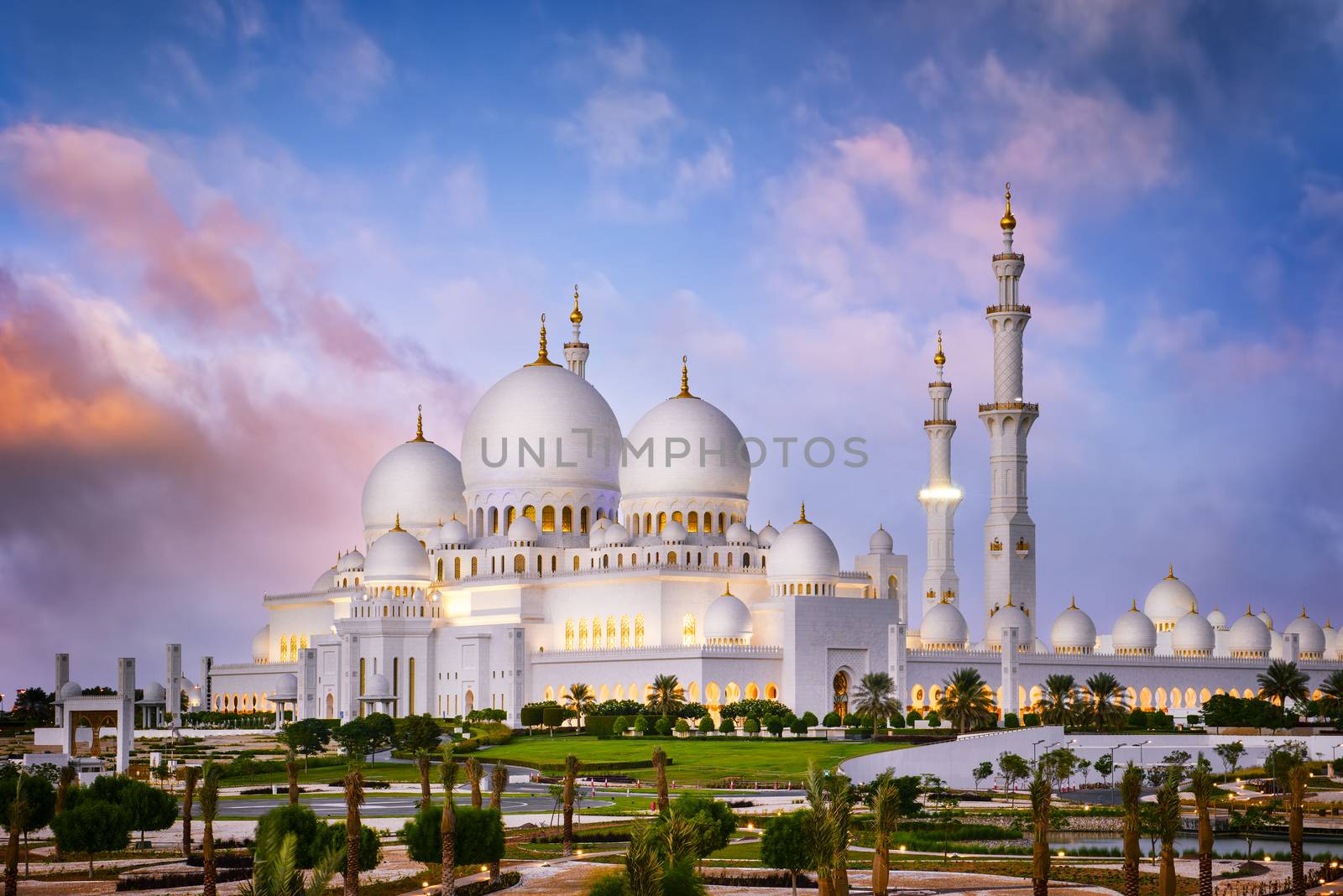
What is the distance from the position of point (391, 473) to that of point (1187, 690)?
37.1 metres

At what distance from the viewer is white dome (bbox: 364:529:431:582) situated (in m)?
79.8

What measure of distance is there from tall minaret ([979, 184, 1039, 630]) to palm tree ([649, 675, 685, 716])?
17.6m

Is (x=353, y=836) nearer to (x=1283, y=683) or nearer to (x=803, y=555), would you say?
(x=803, y=555)

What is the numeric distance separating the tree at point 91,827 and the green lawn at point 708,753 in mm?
18041

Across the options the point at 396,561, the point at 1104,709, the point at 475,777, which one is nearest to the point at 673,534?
the point at 396,561

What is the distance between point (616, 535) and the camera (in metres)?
77.9

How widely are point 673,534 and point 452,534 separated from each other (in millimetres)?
11045

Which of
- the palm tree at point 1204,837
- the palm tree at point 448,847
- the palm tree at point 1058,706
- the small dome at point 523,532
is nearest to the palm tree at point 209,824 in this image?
the palm tree at point 448,847

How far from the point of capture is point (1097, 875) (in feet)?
109

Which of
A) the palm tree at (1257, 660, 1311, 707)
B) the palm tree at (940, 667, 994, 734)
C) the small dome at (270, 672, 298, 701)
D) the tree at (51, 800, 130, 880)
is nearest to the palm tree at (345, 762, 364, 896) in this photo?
the tree at (51, 800, 130, 880)

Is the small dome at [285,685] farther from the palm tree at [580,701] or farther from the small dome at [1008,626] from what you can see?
the small dome at [1008,626]

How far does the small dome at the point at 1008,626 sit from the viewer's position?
248 feet

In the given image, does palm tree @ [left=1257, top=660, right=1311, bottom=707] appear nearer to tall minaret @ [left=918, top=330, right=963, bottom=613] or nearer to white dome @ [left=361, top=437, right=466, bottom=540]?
tall minaret @ [left=918, top=330, right=963, bottom=613]

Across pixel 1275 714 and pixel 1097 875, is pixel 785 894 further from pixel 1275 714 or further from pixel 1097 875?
pixel 1275 714
